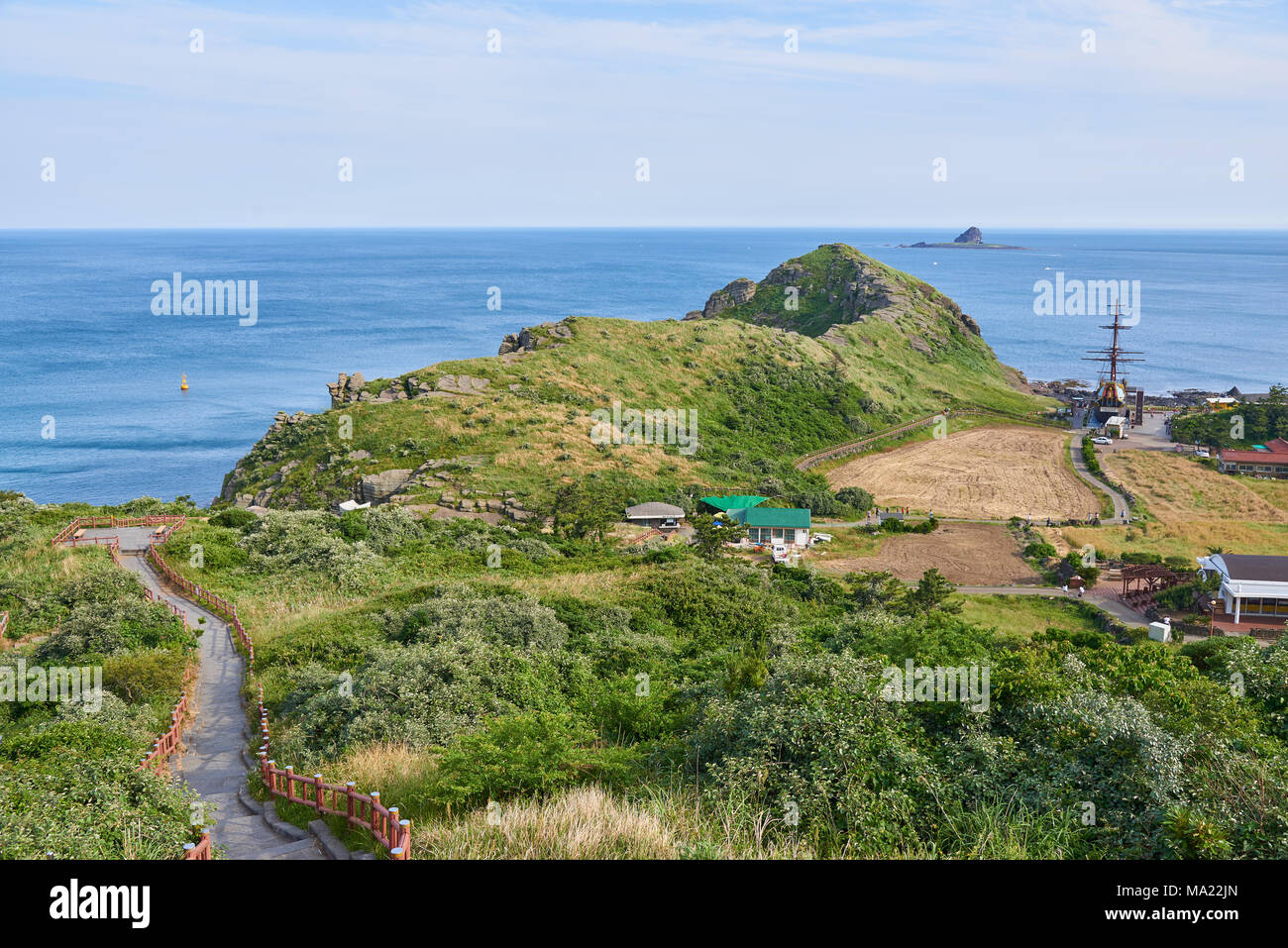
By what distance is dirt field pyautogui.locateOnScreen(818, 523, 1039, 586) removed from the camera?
1665 inches

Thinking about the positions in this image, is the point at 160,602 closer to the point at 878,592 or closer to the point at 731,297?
the point at 878,592

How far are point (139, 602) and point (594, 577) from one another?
1359cm

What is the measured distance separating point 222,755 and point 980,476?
55219 mm

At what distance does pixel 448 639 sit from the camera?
19797 mm

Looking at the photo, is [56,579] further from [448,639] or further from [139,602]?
[448,639]

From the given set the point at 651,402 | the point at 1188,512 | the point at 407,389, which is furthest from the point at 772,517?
the point at 407,389

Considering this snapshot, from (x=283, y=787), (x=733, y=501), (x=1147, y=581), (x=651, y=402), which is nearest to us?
(x=283, y=787)


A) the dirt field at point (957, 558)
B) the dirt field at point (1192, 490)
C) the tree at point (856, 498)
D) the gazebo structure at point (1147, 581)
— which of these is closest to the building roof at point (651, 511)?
the dirt field at point (957, 558)

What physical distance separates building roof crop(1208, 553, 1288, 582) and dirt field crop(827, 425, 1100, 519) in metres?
16.6

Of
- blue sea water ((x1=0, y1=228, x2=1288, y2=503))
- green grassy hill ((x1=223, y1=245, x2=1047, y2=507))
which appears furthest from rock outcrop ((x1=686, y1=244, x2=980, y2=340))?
blue sea water ((x1=0, y1=228, x2=1288, y2=503))

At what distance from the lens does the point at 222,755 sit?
16.6 m

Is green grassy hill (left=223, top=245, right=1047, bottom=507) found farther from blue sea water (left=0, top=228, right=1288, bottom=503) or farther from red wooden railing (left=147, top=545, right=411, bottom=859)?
red wooden railing (left=147, top=545, right=411, bottom=859)
